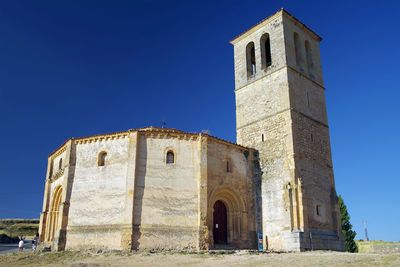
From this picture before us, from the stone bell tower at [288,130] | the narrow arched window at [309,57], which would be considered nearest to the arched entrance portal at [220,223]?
the stone bell tower at [288,130]

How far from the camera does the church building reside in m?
21.5

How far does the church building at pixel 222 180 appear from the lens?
70.4ft

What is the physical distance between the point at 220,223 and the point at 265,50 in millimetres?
14897

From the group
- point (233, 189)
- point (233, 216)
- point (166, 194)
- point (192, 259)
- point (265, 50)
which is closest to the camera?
point (192, 259)

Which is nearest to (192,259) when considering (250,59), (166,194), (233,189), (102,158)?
(166,194)

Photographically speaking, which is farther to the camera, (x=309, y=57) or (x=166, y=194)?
(x=309, y=57)

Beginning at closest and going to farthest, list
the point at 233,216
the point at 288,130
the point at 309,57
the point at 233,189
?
the point at 233,189
the point at 233,216
the point at 288,130
the point at 309,57

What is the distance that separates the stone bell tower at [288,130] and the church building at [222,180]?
0.08 meters

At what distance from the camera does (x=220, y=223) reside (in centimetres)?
2448

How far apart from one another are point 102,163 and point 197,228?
726cm

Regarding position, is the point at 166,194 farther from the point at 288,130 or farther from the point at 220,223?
the point at 288,130

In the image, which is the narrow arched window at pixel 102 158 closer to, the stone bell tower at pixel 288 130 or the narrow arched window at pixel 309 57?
the stone bell tower at pixel 288 130

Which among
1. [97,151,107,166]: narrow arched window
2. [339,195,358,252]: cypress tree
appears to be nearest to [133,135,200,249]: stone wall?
[97,151,107,166]: narrow arched window

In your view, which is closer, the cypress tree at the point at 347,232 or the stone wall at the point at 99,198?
the stone wall at the point at 99,198
